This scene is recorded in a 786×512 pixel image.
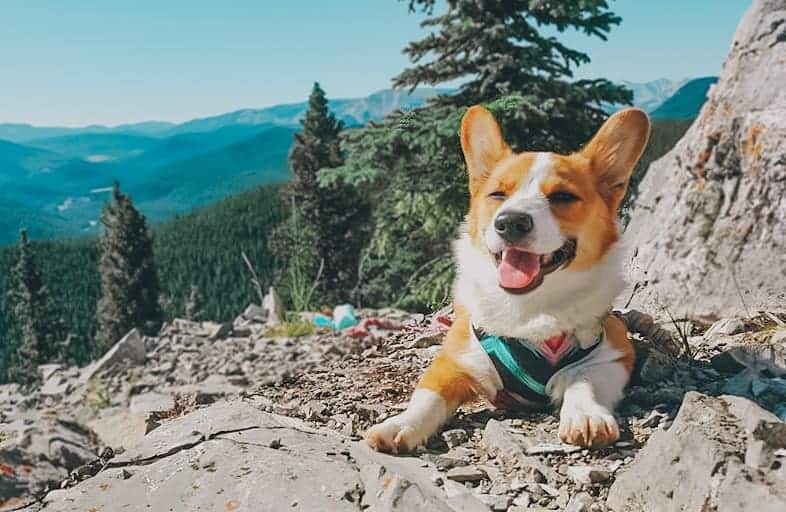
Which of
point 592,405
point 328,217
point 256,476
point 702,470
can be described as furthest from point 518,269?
point 328,217

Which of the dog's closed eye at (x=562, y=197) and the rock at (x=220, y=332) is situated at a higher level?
the dog's closed eye at (x=562, y=197)

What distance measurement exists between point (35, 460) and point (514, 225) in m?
4.88

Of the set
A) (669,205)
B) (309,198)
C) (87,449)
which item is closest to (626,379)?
(669,205)

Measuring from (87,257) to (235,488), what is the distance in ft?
400

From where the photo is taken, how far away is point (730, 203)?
21.7ft

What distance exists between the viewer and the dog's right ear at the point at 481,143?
3357mm

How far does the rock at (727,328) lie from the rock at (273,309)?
8696 mm

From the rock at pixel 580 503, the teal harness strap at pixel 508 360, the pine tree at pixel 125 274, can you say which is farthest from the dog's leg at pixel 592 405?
the pine tree at pixel 125 274

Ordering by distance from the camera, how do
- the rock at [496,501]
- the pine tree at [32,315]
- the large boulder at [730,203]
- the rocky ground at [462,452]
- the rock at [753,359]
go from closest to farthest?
the rocky ground at [462,452], the rock at [496,501], the rock at [753,359], the large boulder at [730,203], the pine tree at [32,315]

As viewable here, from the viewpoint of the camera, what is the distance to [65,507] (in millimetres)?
2971

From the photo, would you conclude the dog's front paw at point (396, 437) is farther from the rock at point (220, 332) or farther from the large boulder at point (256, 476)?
the rock at point (220, 332)

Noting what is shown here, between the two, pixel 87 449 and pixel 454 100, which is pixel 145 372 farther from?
pixel 454 100

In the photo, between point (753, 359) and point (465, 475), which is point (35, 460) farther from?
point (753, 359)

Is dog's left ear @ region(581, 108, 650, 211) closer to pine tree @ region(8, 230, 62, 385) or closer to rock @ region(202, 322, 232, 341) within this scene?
rock @ region(202, 322, 232, 341)
